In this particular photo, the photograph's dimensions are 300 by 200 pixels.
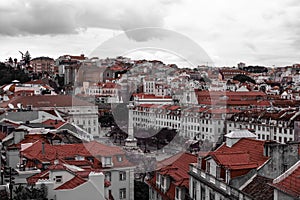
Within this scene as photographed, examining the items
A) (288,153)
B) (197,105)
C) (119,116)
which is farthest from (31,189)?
(197,105)

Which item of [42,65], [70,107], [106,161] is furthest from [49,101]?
[42,65]

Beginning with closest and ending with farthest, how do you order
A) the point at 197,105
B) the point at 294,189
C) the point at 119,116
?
1. the point at 294,189
2. the point at 119,116
3. the point at 197,105

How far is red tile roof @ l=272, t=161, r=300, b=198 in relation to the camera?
27.5 feet

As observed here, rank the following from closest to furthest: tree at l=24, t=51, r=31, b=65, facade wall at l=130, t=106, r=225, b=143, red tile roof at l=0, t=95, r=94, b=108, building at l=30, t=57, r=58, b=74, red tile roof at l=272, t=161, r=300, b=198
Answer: red tile roof at l=272, t=161, r=300, b=198, facade wall at l=130, t=106, r=225, b=143, red tile roof at l=0, t=95, r=94, b=108, building at l=30, t=57, r=58, b=74, tree at l=24, t=51, r=31, b=65

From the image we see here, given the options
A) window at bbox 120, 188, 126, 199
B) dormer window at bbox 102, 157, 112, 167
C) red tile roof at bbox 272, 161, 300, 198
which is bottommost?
window at bbox 120, 188, 126, 199

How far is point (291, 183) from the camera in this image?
8.66m

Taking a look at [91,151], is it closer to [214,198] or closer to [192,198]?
[192,198]

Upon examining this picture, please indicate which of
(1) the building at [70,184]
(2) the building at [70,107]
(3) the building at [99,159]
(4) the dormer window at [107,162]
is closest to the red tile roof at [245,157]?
(1) the building at [70,184]

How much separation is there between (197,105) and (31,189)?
25.3 m

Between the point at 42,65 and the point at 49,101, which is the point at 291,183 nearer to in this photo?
the point at 49,101

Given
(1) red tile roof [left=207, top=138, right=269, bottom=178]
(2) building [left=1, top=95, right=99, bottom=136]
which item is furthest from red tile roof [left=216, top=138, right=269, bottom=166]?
(2) building [left=1, top=95, right=99, bottom=136]

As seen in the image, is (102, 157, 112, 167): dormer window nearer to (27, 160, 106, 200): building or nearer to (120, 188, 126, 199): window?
(120, 188, 126, 199): window

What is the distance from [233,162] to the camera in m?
11.2

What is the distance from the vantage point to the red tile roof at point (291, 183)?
838cm
